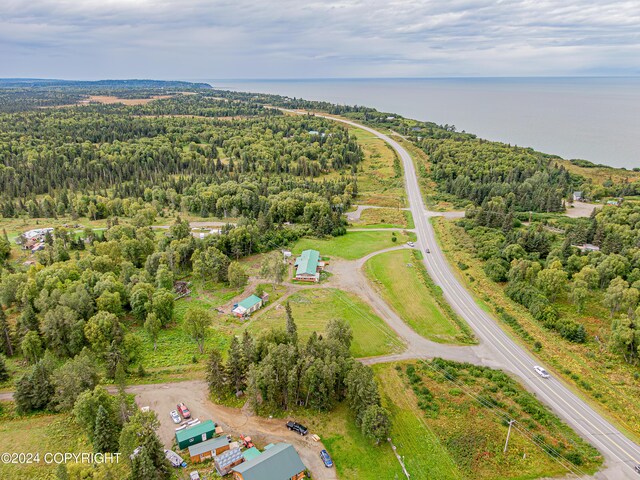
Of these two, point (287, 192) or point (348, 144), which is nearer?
point (287, 192)

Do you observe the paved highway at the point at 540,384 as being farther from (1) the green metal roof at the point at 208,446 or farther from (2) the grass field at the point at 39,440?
(2) the grass field at the point at 39,440

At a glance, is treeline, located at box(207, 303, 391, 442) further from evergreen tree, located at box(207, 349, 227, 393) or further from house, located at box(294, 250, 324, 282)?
house, located at box(294, 250, 324, 282)

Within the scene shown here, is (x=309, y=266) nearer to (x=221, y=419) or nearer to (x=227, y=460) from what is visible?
(x=221, y=419)

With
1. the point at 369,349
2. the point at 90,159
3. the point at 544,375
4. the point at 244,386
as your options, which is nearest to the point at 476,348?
the point at 544,375

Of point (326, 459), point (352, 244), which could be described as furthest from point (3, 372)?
point (352, 244)

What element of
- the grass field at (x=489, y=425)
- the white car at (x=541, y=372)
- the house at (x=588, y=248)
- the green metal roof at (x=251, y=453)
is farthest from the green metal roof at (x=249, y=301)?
the house at (x=588, y=248)

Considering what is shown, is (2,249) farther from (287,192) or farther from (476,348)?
(476,348)
